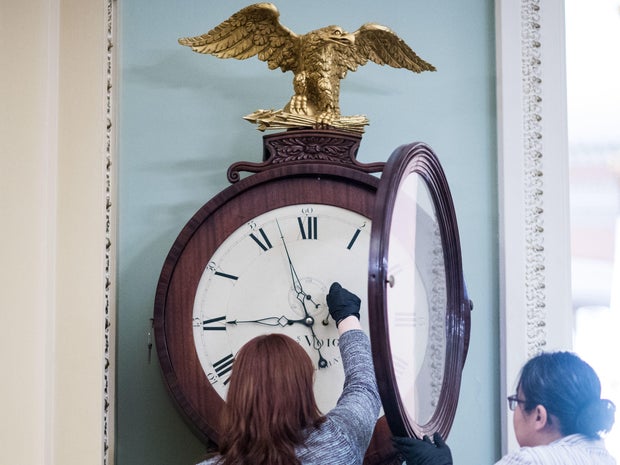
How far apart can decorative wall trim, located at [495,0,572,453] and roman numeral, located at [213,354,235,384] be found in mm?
741

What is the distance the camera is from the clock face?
2.04m

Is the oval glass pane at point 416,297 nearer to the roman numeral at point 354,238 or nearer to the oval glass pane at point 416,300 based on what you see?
the oval glass pane at point 416,300

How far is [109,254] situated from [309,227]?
586 mm

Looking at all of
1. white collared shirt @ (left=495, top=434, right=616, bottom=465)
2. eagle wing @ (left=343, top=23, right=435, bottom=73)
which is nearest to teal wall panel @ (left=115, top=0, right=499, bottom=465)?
eagle wing @ (left=343, top=23, right=435, bottom=73)

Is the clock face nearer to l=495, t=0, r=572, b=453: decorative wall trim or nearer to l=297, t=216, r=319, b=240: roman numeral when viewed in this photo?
l=297, t=216, r=319, b=240: roman numeral

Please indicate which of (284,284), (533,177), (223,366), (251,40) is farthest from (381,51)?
(223,366)

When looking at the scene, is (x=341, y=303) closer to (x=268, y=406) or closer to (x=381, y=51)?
(x=268, y=406)

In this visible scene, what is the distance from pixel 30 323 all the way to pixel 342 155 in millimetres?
826

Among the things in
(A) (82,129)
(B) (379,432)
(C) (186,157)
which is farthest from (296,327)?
(A) (82,129)

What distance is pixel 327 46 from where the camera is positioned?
7.11ft

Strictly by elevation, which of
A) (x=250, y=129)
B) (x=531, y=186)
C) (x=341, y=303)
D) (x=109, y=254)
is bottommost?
(x=341, y=303)

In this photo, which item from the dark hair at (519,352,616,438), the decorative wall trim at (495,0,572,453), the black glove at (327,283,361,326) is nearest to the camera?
the dark hair at (519,352,616,438)

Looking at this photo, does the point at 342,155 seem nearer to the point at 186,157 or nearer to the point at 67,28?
the point at 186,157

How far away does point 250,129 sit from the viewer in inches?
96.0
